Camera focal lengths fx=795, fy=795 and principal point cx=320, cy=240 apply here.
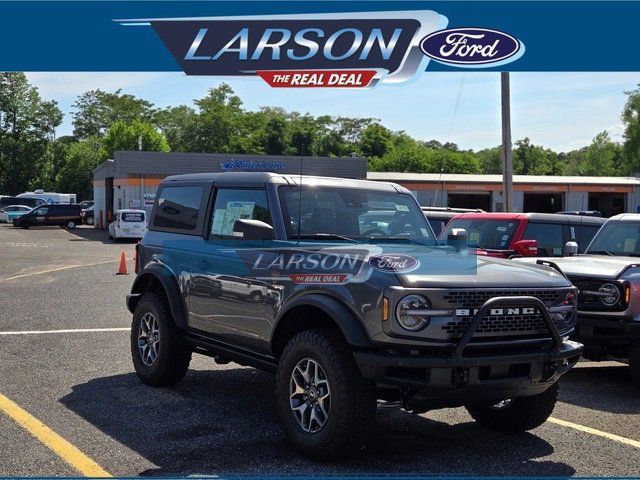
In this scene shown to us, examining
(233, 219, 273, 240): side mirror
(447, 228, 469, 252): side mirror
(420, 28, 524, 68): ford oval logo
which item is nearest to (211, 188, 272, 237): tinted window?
(233, 219, 273, 240): side mirror

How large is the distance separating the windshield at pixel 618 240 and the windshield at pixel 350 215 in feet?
11.7

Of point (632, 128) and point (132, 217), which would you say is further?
point (632, 128)

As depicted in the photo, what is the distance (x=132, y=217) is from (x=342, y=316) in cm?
3350

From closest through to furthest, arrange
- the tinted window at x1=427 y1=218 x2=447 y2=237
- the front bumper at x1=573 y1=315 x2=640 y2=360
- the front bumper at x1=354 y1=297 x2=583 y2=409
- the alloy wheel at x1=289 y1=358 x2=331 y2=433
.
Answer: the front bumper at x1=354 y1=297 x2=583 y2=409 < the alloy wheel at x1=289 y1=358 x2=331 y2=433 < the front bumper at x1=573 y1=315 x2=640 y2=360 < the tinted window at x1=427 y1=218 x2=447 y2=237

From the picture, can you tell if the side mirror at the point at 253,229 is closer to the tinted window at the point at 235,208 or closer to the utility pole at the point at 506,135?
the tinted window at the point at 235,208

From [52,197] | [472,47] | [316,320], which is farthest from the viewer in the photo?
[52,197]

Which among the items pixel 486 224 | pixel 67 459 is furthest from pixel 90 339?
pixel 486 224

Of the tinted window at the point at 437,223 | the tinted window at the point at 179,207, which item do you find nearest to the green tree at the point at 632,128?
the tinted window at the point at 437,223

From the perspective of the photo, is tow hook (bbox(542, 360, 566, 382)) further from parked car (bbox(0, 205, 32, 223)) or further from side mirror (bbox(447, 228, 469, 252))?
parked car (bbox(0, 205, 32, 223))

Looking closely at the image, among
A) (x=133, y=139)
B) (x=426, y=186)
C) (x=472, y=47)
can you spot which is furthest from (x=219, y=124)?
(x=133, y=139)

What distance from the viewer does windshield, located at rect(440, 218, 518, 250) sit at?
11672mm

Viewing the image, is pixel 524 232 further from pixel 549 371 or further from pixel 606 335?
pixel 549 371

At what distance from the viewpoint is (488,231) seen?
470 inches

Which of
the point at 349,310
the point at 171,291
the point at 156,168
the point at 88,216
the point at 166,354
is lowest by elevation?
the point at 166,354
